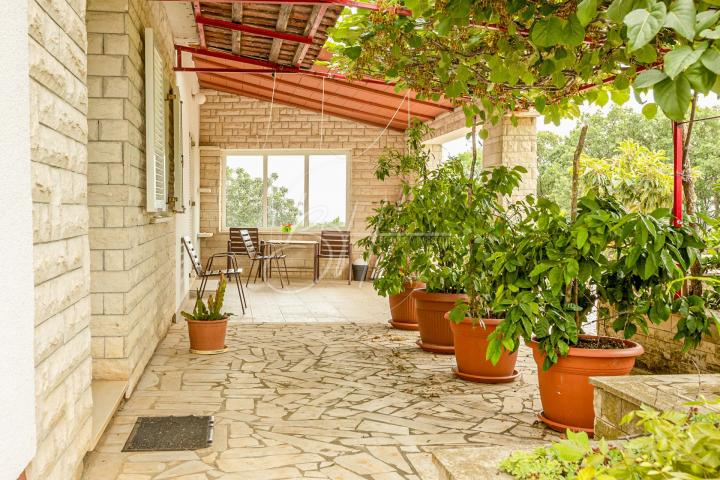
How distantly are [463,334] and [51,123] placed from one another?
2930mm

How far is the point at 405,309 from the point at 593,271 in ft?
11.5

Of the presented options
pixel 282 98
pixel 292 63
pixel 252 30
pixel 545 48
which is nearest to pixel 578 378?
pixel 545 48

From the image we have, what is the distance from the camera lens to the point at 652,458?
4.04 feet

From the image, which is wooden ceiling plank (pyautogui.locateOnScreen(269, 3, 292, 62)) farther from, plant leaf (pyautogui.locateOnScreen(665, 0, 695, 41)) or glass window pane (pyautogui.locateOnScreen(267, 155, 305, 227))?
plant leaf (pyautogui.locateOnScreen(665, 0, 695, 41))

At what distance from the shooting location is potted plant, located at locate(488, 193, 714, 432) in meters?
2.85

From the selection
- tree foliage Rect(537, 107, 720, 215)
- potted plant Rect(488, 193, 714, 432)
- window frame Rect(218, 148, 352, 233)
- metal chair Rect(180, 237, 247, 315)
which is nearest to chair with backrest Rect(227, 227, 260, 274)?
window frame Rect(218, 148, 352, 233)

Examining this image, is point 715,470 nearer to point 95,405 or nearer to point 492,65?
point 492,65

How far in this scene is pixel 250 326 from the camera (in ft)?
21.0

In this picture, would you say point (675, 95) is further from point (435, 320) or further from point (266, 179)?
point (266, 179)

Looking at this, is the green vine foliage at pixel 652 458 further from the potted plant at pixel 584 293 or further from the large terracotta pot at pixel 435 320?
the large terracotta pot at pixel 435 320

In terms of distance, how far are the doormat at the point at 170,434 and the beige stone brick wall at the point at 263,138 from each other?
25.5 ft

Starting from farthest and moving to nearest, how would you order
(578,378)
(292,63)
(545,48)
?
(292,63), (578,378), (545,48)

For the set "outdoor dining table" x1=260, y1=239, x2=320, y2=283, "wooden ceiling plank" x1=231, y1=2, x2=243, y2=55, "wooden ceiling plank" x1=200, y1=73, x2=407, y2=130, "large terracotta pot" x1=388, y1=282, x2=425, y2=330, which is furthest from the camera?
"outdoor dining table" x1=260, y1=239, x2=320, y2=283

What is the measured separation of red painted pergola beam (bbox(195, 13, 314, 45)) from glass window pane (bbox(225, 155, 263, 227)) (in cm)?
Result: 543
